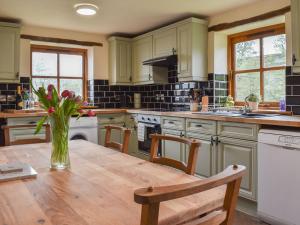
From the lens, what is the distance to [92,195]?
1.04m

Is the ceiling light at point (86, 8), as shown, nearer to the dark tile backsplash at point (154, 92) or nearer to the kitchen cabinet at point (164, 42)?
the kitchen cabinet at point (164, 42)

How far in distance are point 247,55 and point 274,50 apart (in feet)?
1.24

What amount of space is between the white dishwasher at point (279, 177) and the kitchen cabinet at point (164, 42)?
2.01 meters

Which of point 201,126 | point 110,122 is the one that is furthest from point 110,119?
point 201,126

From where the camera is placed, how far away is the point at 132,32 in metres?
4.74

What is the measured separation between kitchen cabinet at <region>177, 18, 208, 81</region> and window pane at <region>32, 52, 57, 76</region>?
211 cm

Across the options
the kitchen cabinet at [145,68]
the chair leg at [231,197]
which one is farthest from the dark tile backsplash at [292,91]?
the chair leg at [231,197]

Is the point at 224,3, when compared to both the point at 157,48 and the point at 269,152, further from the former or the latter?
the point at 269,152

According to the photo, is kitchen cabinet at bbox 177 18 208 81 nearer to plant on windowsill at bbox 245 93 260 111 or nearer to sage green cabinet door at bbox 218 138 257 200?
plant on windowsill at bbox 245 93 260 111

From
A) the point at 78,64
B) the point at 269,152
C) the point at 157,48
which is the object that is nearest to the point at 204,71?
the point at 157,48

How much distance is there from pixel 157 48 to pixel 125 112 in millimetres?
1123

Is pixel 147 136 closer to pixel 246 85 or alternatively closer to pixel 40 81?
pixel 246 85

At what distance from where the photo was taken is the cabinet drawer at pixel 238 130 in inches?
97.8

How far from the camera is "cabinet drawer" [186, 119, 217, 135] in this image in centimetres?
288
